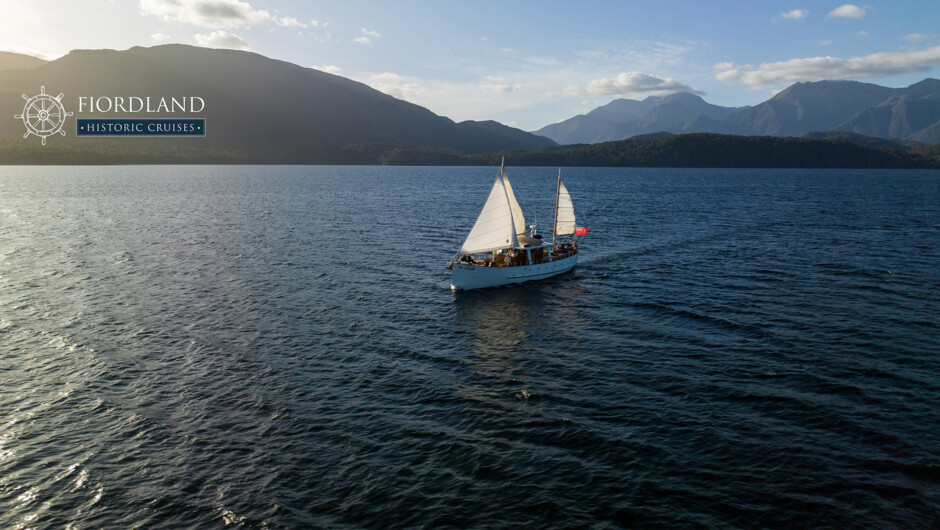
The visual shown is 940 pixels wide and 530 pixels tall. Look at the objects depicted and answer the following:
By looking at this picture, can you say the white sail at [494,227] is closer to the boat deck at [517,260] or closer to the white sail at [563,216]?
the boat deck at [517,260]

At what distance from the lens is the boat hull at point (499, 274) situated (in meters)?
55.6

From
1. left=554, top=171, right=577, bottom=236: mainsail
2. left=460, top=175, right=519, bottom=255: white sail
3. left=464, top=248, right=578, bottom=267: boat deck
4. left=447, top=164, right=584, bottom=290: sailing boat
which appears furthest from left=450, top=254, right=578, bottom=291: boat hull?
left=554, top=171, right=577, bottom=236: mainsail

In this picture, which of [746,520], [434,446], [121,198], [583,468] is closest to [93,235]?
[121,198]

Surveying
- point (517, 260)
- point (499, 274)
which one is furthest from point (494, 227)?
point (499, 274)

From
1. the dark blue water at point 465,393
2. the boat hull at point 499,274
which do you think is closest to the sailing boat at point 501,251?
the boat hull at point 499,274

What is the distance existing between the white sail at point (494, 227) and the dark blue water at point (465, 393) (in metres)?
5.55

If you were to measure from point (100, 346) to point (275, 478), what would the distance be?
24.7 metres

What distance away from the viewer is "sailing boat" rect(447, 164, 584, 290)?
56.3 m

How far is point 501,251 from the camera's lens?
6222 centimetres

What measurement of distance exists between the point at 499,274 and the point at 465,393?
90.4 feet

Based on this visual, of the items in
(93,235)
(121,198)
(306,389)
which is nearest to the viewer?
(306,389)

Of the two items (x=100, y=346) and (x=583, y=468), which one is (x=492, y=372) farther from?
(x=100, y=346)

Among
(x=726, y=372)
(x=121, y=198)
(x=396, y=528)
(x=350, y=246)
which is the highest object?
(x=121, y=198)

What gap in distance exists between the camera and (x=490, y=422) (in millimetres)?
28234
